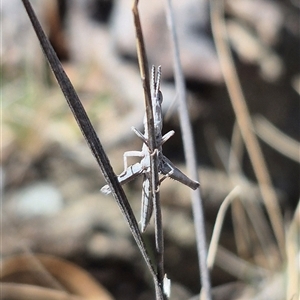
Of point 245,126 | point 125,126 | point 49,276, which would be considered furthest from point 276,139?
point 49,276

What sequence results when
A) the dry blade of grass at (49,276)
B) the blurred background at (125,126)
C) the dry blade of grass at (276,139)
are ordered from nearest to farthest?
the dry blade of grass at (49,276) → the blurred background at (125,126) → the dry blade of grass at (276,139)

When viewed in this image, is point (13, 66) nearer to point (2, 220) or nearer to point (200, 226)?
point (2, 220)

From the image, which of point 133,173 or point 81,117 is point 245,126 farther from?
point 81,117

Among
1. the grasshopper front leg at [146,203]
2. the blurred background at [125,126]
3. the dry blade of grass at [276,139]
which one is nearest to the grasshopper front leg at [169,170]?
the grasshopper front leg at [146,203]

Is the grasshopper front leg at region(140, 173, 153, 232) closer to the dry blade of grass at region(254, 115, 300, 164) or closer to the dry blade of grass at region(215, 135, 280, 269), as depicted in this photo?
the dry blade of grass at region(215, 135, 280, 269)

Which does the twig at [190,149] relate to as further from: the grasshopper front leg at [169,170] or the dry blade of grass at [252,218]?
the dry blade of grass at [252,218]

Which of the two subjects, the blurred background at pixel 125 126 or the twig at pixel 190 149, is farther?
the blurred background at pixel 125 126

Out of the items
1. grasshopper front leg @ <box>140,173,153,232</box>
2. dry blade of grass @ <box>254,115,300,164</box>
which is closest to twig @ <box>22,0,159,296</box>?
grasshopper front leg @ <box>140,173,153,232</box>

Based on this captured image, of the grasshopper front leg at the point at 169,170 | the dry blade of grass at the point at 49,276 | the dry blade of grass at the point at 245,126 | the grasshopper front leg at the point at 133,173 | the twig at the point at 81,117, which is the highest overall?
the dry blade of grass at the point at 245,126
